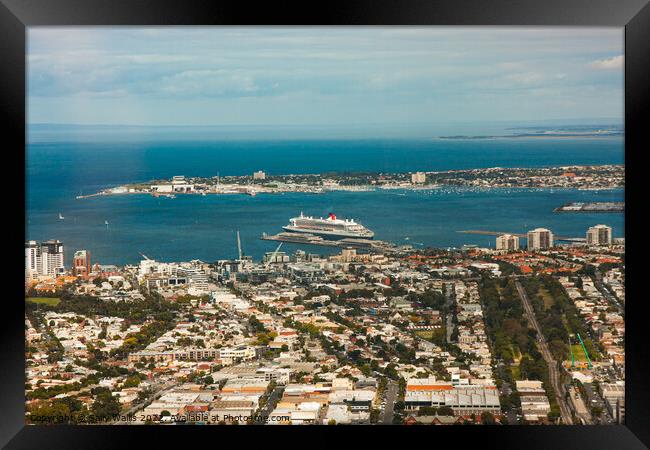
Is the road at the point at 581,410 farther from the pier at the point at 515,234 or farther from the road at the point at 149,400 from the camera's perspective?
the road at the point at 149,400

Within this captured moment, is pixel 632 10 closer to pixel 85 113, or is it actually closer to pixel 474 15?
pixel 474 15

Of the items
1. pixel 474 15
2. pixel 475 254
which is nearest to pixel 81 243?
pixel 475 254

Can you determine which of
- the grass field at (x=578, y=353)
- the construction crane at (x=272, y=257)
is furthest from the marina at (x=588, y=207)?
the construction crane at (x=272, y=257)

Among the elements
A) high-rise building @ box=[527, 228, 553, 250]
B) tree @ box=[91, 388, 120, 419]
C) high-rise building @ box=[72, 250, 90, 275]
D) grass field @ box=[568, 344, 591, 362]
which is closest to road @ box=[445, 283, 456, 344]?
grass field @ box=[568, 344, 591, 362]

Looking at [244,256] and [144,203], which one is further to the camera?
[144,203]

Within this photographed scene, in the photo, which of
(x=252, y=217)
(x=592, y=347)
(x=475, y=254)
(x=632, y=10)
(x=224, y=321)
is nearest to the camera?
(x=632, y=10)

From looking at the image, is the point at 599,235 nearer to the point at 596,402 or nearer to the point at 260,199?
the point at 596,402

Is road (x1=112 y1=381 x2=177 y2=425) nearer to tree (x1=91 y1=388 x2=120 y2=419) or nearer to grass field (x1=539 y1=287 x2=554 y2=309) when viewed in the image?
tree (x1=91 y1=388 x2=120 y2=419)

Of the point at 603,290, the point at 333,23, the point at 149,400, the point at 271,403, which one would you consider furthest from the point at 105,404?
the point at 333,23
